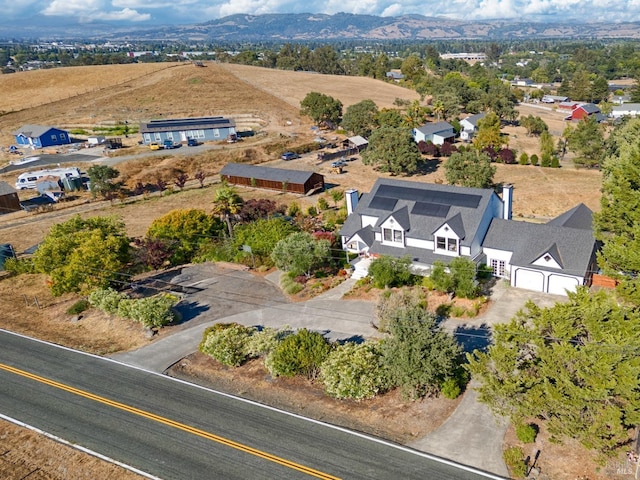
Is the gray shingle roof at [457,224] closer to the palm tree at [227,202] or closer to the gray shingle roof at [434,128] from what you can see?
the palm tree at [227,202]

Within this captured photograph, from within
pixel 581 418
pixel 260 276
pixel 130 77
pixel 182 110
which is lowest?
pixel 260 276

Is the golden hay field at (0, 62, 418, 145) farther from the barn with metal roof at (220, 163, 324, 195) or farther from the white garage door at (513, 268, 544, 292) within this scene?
the white garage door at (513, 268, 544, 292)

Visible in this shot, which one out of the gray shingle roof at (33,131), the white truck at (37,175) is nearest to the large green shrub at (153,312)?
the white truck at (37,175)

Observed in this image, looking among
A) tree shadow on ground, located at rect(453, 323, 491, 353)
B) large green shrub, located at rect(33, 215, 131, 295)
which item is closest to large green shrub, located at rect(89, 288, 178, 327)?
large green shrub, located at rect(33, 215, 131, 295)

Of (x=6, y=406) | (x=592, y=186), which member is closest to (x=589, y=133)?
(x=592, y=186)

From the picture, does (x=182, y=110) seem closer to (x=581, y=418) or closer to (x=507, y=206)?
(x=507, y=206)

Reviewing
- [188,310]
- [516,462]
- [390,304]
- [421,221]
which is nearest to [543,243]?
[421,221]

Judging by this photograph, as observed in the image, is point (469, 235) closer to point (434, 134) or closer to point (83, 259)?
point (83, 259)
